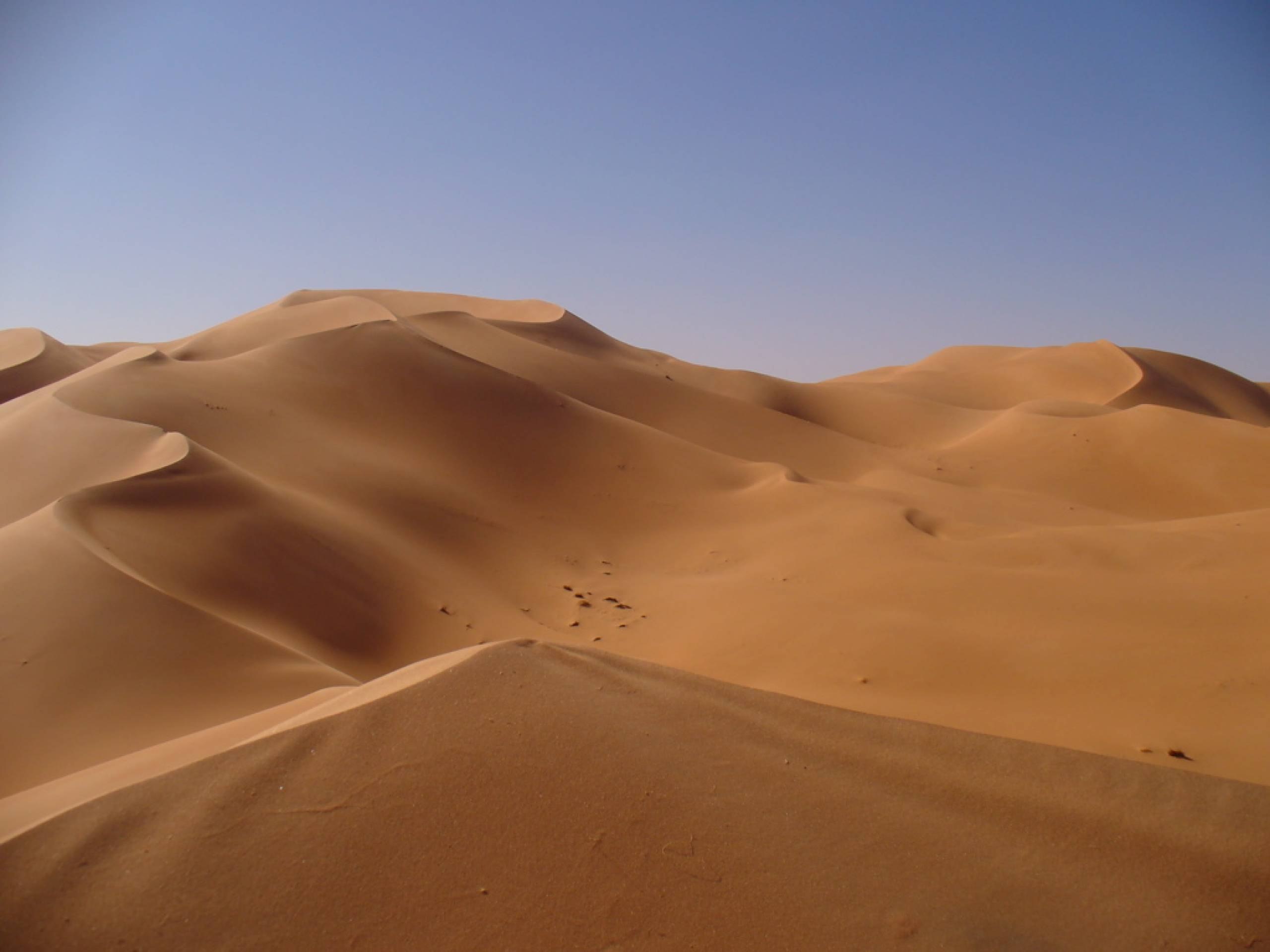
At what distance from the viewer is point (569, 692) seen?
3.03 m

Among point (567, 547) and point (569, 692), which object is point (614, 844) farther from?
point (567, 547)

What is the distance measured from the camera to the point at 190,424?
9680 millimetres

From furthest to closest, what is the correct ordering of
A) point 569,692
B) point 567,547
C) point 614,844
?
point 567,547 → point 569,692 → point 614,844

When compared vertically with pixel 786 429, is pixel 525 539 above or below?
below

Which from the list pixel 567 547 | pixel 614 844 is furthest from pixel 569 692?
pixel 567 547

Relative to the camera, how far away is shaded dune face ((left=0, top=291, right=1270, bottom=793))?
4504mm

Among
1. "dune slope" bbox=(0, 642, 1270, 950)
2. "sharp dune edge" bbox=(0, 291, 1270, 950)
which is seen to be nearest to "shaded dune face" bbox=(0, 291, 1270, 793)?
"sharp dune edge" bbox=(0, 291, 1270, 950)

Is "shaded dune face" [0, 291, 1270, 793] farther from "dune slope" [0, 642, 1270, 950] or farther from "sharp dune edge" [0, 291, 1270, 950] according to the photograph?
"dune slope" [0, 642, 1270, 950]

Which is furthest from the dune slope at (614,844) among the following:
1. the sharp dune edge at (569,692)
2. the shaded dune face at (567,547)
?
the shaded dune face at (567,547)

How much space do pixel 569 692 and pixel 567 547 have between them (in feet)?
22.6

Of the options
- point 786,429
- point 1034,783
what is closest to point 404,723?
point 1034,783

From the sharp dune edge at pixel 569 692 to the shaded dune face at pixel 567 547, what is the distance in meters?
0.04

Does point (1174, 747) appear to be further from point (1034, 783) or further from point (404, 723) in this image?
point (404, 723)

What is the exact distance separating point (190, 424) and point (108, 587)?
4.95m
